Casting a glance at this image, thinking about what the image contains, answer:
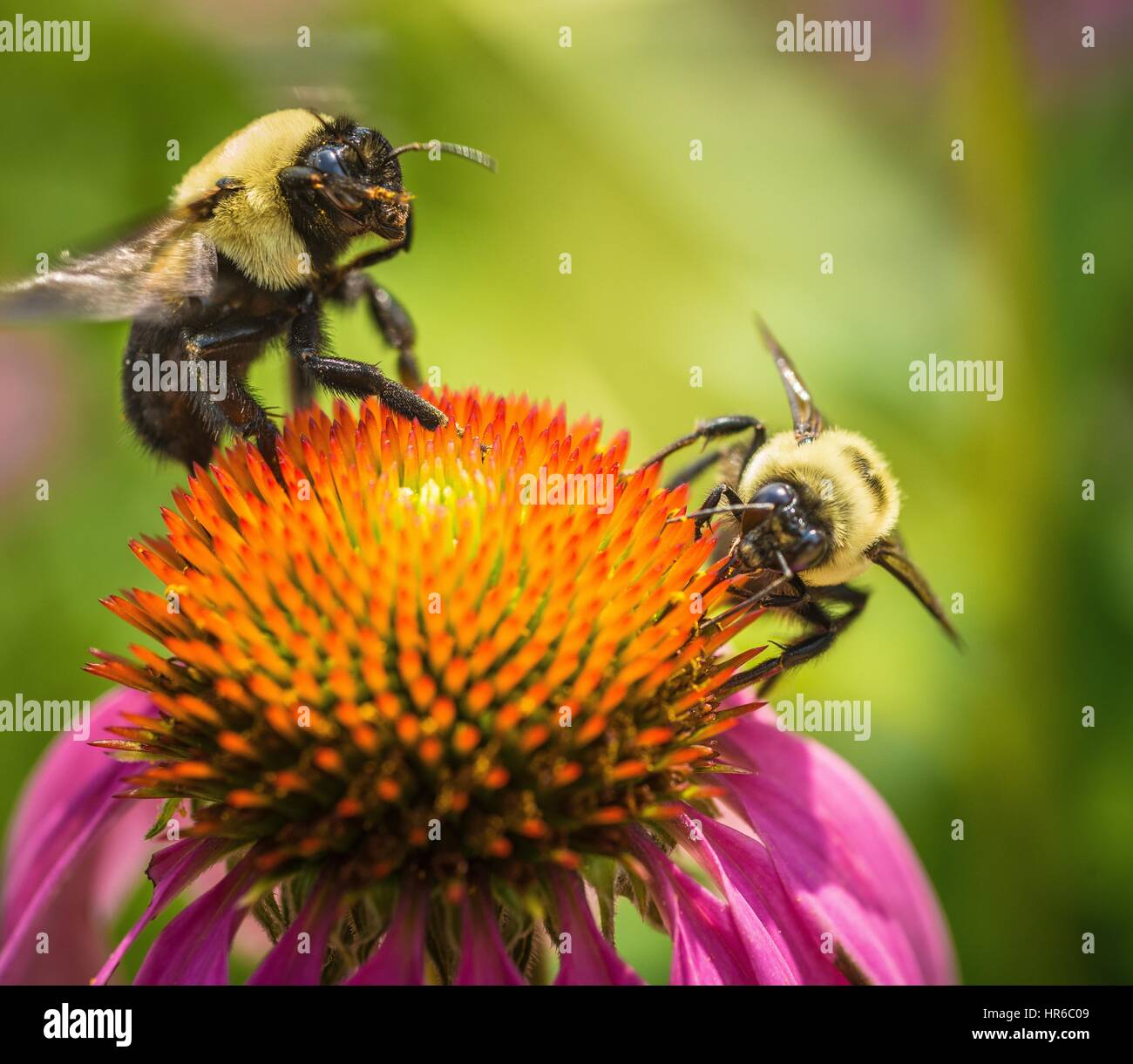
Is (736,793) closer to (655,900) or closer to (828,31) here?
(655,900)

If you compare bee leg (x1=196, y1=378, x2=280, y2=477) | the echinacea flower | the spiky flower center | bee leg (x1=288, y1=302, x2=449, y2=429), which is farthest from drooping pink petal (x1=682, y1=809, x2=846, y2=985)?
bee leg (x1=196, y1=378, x2=280, y2=477)

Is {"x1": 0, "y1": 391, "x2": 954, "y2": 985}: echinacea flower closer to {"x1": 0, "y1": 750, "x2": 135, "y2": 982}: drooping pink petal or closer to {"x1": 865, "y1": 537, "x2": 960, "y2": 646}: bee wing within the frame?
{"x1": 0, "y1": 750, "x2": 135, "y2": 982}: drooping pink petal

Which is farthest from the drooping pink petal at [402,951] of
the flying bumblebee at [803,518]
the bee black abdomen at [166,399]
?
the bee black abdomen at [166,399]

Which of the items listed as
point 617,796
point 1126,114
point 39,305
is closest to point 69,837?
point 39,305

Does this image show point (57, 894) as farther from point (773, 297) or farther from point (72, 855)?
point (773, 297)

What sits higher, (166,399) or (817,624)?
(166,399)

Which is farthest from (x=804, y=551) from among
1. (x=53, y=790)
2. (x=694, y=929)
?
(x=53, y=790)
